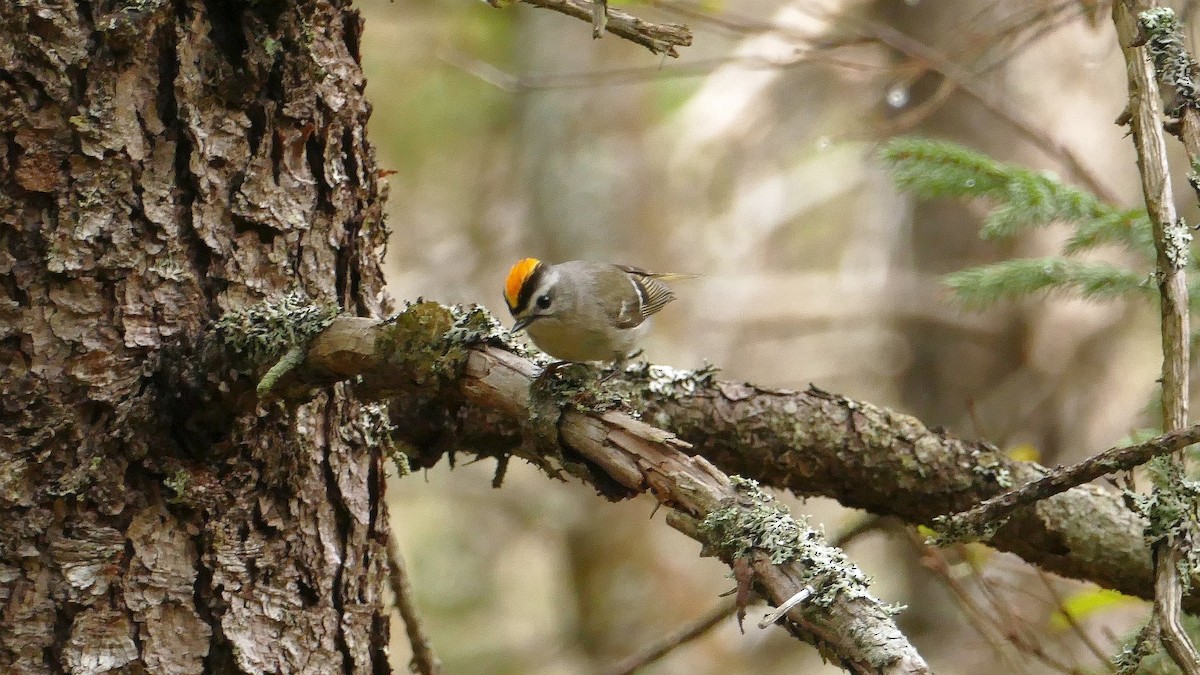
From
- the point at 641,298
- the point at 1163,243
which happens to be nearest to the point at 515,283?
the point at 641,298

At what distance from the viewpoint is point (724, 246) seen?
27.3 ft

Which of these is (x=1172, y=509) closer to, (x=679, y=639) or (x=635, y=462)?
(x=635, y=462)

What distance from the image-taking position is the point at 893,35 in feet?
14.4

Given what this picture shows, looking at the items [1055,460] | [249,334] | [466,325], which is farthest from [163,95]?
[1055,460]

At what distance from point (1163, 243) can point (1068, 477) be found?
528mm

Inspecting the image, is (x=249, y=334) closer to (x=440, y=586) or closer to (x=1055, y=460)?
(x=1055, y=460)

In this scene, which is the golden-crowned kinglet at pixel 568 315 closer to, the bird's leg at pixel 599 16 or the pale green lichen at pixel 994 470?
the pale green lichen at pixel 994 470

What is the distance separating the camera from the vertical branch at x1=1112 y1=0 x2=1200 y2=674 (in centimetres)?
174

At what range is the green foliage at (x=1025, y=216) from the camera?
2822mm

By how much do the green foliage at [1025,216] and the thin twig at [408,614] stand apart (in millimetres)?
1799

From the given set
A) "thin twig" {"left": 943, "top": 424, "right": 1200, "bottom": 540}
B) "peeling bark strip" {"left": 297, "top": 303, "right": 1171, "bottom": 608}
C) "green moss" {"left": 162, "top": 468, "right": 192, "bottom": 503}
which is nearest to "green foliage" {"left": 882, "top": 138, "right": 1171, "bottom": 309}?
"peeling bark strip" {"left": 297, "top": 303, "right": 1171, "bottom": 608}

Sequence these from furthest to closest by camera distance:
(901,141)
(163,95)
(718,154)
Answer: (718,154) < (901,141) < (163,95)

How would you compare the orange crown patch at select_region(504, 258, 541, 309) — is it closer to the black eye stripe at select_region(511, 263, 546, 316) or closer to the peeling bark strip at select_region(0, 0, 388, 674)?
the black eye stripe at select_region(511, 263, 546, 316)

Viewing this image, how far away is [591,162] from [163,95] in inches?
190
